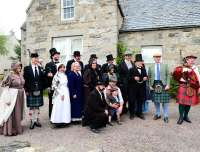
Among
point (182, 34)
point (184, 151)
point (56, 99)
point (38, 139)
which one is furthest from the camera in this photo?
point (182, 34)

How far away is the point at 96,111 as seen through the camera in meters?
8.48

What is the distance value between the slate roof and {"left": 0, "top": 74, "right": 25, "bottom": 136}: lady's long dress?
9353mm

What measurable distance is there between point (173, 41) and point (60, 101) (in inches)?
353

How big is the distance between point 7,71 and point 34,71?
75cm

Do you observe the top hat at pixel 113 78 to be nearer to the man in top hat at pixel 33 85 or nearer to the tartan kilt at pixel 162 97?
the tartan kilt at pixel 162 97

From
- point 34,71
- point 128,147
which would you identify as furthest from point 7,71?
point 128,147

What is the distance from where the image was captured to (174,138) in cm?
786

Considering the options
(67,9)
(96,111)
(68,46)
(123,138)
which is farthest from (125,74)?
(67,9)

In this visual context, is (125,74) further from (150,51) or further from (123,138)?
(150,51)

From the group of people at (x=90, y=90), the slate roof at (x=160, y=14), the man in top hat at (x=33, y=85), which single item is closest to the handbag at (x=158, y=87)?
the group of people at (x=90, y=90)

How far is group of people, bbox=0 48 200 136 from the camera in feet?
28.1

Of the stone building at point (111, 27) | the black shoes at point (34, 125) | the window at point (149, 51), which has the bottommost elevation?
the black shoes at point (34, 125)

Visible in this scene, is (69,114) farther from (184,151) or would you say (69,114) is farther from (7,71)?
(184,151)

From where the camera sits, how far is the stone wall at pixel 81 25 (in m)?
16.3
